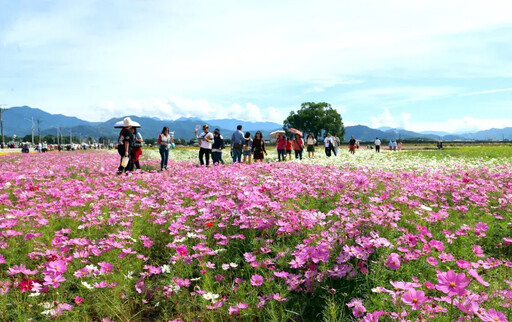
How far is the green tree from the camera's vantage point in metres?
102

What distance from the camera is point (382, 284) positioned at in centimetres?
321

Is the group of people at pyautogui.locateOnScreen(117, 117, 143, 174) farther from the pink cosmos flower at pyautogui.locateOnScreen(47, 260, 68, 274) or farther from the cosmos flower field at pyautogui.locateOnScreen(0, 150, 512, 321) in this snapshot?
the pink cosmos flower at pyautogui.locateOnScreen(47, 260, 68, 274)

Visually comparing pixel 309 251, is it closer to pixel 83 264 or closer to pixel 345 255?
pixel 345 255

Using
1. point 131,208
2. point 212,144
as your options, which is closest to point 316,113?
point 212,144

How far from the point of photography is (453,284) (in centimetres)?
202

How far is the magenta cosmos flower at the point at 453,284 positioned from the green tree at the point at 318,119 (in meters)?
99.9

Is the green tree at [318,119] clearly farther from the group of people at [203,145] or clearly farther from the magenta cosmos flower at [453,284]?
the magenta cosmos flower at [453,284]

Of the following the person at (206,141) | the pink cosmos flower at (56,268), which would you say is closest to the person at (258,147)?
the person at (206,141)

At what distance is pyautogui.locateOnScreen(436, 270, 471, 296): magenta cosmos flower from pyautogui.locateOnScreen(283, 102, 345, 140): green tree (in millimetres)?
99917

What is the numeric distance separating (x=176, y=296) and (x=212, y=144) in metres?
13.4

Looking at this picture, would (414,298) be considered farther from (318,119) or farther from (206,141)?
(318,119)

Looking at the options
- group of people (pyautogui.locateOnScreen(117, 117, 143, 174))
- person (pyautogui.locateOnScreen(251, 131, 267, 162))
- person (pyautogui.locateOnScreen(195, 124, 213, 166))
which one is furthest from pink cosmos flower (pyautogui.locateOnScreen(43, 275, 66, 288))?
person (pyautogui.locateOnScreen(251, 131, 267, 162))

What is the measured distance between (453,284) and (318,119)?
10334 cm

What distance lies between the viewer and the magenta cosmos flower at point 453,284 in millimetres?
1967
